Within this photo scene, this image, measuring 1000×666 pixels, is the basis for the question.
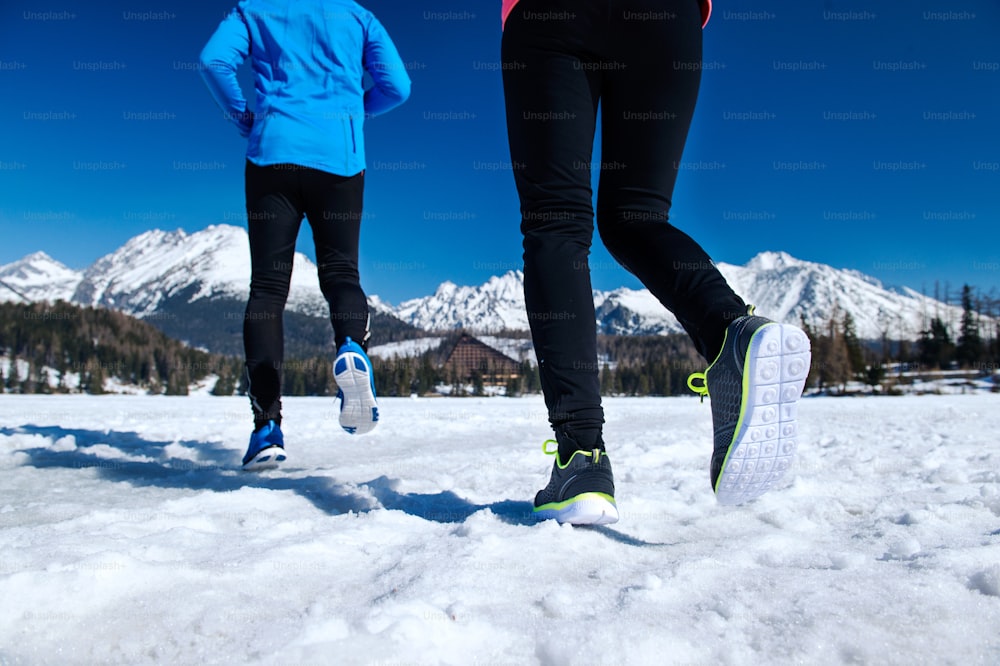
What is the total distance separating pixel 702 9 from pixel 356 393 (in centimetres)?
170

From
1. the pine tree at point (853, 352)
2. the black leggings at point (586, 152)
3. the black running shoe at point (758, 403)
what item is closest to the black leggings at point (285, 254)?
the black leggings at point (586, 152)

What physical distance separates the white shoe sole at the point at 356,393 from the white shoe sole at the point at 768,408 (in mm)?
1415

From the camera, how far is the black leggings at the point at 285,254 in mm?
2629

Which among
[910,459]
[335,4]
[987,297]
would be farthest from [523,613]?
[987,297]

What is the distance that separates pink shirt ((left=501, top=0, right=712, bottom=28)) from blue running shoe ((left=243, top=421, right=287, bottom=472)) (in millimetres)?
1838

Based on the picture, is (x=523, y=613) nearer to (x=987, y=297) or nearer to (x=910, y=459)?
(x=910, y=459)

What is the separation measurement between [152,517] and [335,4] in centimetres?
233

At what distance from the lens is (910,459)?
2.43m

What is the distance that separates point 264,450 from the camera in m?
2.57

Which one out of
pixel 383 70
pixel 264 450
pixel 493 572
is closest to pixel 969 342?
pixel 383 70

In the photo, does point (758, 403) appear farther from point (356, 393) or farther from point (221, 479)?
point (221, 479)

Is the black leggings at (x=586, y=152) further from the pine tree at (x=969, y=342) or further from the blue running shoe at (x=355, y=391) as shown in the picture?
the pine tree at (x=969, y=342)

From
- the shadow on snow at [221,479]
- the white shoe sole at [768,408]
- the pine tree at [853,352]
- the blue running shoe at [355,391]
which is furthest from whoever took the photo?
the pine tree at [853,352]

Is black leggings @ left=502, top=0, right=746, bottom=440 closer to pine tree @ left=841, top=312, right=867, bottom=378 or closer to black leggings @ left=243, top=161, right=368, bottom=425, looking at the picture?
black leggings @ left=243, top=161, right=368, bottom=425
